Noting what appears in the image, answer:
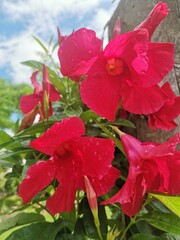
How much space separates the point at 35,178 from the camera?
0.64m

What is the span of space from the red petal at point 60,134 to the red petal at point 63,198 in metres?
0.09

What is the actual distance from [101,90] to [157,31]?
→ 14.2 inches

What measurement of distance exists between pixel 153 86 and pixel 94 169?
22 centimetres

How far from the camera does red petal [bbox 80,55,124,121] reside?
0.69m

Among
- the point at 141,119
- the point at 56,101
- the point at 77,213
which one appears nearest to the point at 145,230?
the point at 77,213

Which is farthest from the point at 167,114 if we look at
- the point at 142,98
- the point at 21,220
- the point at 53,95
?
the point at 21,220

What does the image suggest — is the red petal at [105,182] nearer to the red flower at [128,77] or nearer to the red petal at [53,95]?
the red flower at [128,77]

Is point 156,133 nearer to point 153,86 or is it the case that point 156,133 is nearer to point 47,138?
point 153,86

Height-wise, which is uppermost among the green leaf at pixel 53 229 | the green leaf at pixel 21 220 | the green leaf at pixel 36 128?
the green leaf at pixel 36 128

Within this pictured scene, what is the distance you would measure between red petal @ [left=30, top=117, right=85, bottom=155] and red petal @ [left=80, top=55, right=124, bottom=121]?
0.09m

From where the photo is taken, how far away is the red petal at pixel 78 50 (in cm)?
67

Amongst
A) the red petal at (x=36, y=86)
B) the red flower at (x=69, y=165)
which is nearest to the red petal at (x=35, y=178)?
the red flower at (x=69, y=165)

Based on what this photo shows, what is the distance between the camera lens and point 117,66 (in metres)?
0.69

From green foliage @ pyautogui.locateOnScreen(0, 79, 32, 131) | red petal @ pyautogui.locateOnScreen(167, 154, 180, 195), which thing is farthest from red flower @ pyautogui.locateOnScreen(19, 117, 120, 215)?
green foliage @ pyautogui.locateOnScreen(0, 79, 32, 131)
